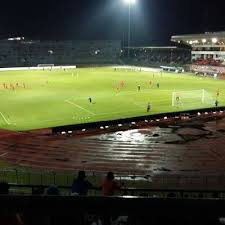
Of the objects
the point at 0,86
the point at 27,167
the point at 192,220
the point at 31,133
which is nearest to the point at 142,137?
the point at 31,133

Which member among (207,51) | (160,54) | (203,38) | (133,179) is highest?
(203,38)

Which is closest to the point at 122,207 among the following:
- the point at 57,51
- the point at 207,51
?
the point at 207,51

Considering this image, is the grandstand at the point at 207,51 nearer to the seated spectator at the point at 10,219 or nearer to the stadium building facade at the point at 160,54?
the stadium building facade at the point at 160,54

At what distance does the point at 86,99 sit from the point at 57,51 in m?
72.2

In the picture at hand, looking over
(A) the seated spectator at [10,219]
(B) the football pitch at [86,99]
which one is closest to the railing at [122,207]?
(A) the seated spectator at [10,219]

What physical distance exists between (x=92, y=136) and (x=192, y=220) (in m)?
25.8

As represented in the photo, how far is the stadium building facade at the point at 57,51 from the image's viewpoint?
106562 mm

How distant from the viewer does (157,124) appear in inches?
1270

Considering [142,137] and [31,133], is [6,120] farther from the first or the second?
[142,137]

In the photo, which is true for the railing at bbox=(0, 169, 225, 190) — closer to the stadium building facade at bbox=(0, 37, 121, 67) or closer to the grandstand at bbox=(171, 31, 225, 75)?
the grandstand at bbox=(171, 31, 225, 75)

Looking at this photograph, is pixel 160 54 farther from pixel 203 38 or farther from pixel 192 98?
pixel 192 98

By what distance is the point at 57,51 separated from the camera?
370ft

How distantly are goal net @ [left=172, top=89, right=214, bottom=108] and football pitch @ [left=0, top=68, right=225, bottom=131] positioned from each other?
0.30 ft

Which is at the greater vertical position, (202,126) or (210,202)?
(210,202)
